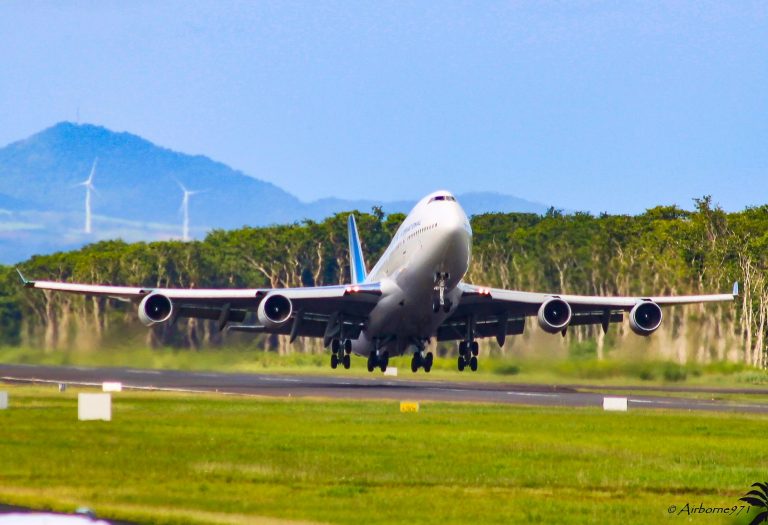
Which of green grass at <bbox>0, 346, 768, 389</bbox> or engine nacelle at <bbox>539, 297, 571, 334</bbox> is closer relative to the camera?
engine nacelle at <bbox>539, 297, 571, 334</bbox>

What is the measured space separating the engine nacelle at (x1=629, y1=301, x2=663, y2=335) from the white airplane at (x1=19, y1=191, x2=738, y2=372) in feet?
0.14

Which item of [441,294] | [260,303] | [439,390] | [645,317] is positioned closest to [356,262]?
[439,390]

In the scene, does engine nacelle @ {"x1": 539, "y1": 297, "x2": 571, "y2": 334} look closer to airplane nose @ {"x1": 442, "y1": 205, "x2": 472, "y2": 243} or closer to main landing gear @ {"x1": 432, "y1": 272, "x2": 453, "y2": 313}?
main landing gear @ {"x1": 432, "y1": 272, "x2": 453, "y2": 313}

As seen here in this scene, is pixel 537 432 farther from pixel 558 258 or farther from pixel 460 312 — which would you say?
pixel 558 258

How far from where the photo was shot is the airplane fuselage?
155 ft

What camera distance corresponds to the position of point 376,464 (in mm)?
29688

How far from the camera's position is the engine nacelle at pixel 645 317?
2152 inches

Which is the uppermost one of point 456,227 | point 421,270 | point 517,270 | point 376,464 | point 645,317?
point 517,270

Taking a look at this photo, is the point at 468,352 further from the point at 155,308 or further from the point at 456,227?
the point at 155,308

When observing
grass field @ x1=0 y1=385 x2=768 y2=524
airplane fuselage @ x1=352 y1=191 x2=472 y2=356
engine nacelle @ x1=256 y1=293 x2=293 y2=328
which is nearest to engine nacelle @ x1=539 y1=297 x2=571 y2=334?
airplane fuselage @ x1=352 y1=191 x2=472 y2=356

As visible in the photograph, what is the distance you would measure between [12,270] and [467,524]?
6327 inches

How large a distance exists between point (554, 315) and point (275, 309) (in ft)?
36.9

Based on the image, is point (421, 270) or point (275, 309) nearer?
point (421, 270)

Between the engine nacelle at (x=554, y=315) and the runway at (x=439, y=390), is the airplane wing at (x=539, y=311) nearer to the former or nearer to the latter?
the engine nacelle at (x=554, y=315)
